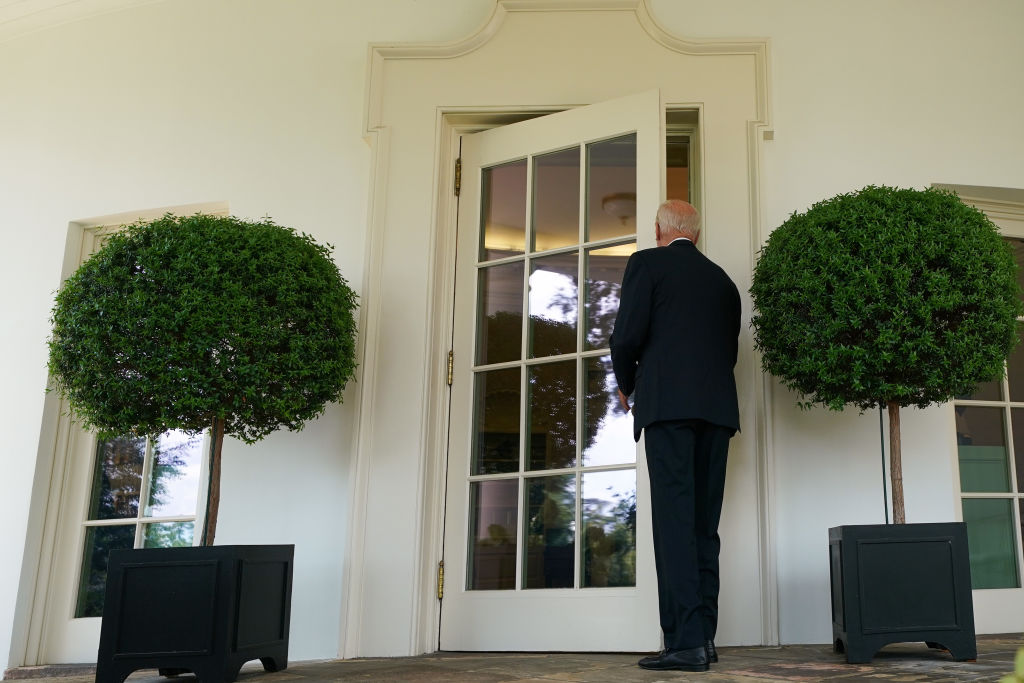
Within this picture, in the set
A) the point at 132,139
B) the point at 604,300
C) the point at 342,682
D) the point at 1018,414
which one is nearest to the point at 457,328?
the point at 604,300

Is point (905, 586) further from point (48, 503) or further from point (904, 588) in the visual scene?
point (48, 503)

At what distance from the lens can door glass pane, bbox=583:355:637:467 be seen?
3412 mm

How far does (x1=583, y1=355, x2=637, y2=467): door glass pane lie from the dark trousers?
0.55 m

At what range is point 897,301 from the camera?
2838 mm

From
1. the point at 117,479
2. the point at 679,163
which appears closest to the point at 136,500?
the point at 117,479

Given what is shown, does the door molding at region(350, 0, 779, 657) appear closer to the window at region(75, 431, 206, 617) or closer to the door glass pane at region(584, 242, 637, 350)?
the door glass pane at region(584, 242, 637, 350)

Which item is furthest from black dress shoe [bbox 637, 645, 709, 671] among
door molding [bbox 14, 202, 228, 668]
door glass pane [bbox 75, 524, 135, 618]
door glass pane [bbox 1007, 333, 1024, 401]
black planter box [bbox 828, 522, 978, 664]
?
door glass pane [bbox 75, 524, 135, 618]

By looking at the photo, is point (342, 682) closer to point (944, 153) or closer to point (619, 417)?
point (619, 417)

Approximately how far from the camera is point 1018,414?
3.89m

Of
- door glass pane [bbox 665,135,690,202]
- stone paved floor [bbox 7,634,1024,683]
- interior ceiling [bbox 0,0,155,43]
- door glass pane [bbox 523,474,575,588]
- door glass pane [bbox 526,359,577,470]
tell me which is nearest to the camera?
stone paved floor [bbox 7,634,1024,683]

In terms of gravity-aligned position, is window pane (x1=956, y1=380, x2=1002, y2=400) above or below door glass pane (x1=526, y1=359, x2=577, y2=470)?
above

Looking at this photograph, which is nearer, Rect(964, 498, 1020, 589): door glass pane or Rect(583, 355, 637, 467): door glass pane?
Rect(583, 355, 637, 467): door glass pane

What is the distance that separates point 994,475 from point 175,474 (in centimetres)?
348

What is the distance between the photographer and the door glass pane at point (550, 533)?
134 inches
